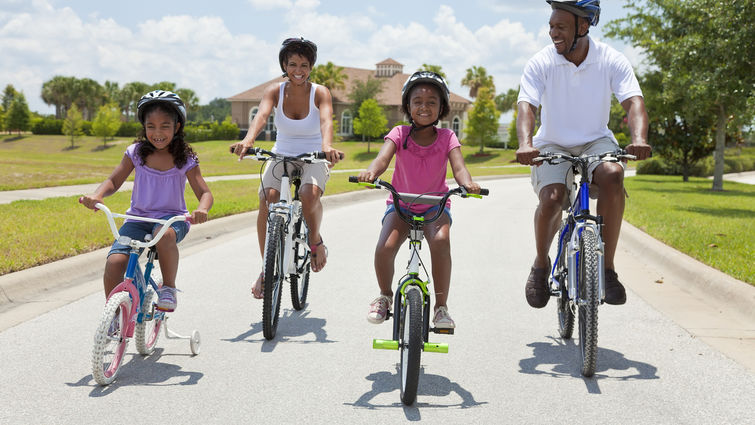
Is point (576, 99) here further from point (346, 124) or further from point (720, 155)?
point (346, 124)

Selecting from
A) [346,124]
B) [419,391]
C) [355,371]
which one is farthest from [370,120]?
[419,391]

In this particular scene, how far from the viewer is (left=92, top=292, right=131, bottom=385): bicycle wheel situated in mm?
4215

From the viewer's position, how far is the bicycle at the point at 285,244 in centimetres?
547

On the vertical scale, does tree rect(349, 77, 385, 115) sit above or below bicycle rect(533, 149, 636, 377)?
above

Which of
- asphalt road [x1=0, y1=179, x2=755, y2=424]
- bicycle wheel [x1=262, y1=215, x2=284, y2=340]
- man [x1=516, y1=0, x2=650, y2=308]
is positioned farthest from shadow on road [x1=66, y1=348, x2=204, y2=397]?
man [x1=516, y1=0, x2=650, y2=308]

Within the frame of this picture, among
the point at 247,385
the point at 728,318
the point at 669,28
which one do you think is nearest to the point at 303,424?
the point at 247,385

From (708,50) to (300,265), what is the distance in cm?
1485

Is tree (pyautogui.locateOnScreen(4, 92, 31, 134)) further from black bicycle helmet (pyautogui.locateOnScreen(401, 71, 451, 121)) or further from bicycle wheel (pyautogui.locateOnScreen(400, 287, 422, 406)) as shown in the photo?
bicycle wheel (pyautogui.locateOnScreen(400, 287, 422, 406))

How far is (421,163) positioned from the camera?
4.96 metres

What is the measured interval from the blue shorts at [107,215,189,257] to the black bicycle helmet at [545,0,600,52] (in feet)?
9.54

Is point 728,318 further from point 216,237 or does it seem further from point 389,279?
point 216,237

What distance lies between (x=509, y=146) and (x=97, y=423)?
81396 millimetres

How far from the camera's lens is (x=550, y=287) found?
5.51 meters

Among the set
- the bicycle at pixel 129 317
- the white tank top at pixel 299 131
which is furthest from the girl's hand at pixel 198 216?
the white tank top at pixel 299 131
